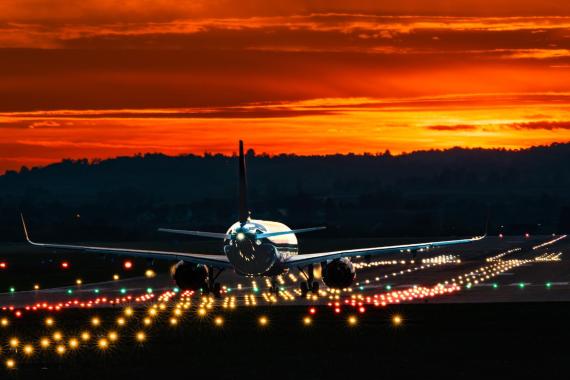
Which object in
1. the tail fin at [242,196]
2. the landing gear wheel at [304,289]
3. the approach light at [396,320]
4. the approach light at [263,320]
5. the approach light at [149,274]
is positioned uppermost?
the approach light at [149,274]

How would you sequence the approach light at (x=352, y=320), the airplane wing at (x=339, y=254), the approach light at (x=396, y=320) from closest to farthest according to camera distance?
the approach light at (x=396, y=320), the approach light at (x=352, y=320), the airplane wing at (x=339, y=254)

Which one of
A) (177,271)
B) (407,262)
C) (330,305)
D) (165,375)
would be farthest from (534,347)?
(407,262)

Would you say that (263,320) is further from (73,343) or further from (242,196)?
(242,196)

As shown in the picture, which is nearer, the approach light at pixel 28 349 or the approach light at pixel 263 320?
the approach light at pixel 28 349

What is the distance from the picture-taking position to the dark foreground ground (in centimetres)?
3127

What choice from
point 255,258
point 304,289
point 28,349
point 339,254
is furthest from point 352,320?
point 304,289

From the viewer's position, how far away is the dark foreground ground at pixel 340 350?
31.3 meters

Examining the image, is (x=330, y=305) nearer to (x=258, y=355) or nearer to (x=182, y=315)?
(x=182, y=315)

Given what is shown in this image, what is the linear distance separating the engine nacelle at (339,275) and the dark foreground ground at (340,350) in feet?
36.1

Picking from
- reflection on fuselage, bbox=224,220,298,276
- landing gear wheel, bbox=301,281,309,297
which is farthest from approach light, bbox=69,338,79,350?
landing gear wheel, bbox=301,281,309,297

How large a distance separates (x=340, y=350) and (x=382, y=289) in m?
29.8

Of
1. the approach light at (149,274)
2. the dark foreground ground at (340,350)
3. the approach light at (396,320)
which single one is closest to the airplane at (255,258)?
the dark foreground ground at (340,350)

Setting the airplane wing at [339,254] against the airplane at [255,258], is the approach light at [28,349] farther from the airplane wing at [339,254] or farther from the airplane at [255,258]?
the airplane wing at [339,254]

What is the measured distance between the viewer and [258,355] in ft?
116
